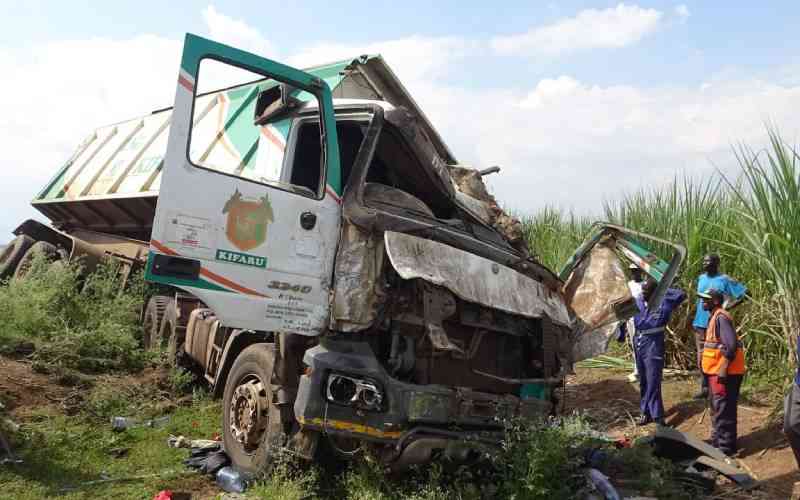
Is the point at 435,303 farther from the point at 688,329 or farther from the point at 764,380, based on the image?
the point at 688,329

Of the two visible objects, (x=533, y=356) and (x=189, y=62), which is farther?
(x=533, y=356)

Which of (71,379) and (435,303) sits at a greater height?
(435,303)

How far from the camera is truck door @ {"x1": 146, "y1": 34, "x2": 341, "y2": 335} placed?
3.40 meters

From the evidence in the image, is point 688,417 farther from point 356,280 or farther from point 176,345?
point 176,345

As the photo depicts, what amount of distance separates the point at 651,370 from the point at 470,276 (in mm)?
3875

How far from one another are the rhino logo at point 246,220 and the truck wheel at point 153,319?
13.0ft

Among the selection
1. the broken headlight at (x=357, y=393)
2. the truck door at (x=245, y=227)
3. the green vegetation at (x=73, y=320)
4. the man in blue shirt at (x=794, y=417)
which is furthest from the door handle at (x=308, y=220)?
the green vegetation at (x=73, y=320)

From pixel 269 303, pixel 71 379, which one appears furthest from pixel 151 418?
pixel 269 303

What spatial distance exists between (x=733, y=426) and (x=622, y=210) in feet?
15.6

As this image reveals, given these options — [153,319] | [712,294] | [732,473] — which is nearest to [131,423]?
[153,319]

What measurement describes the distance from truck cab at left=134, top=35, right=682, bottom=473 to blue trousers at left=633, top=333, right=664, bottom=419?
2.45 metres

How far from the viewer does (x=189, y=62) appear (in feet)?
11.3

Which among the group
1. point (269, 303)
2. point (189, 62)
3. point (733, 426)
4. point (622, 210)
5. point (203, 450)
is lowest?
point (203, 450)

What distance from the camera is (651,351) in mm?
6887
